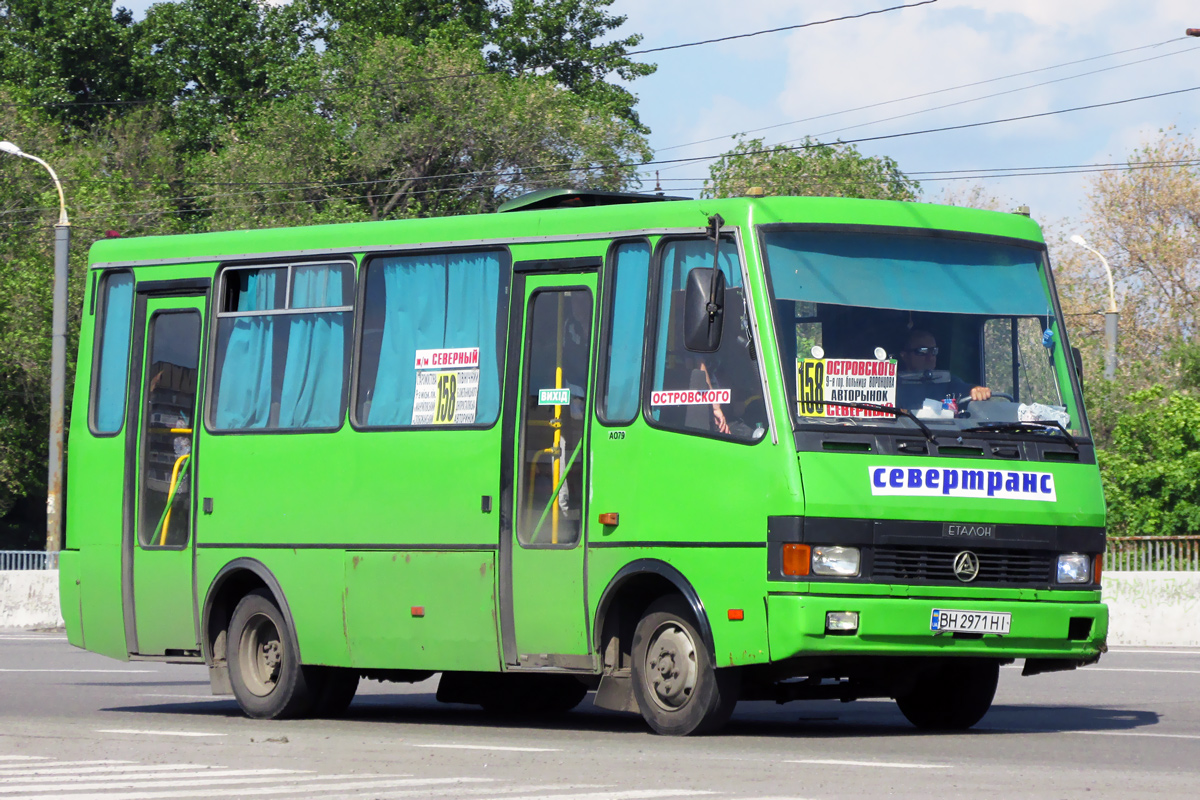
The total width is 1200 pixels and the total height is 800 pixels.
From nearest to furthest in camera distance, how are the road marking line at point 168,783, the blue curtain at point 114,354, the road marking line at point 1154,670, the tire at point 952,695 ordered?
the road marking line at point 168,783 → the tire at point 952,695 → the blue curtain at point 114,354 → the road marking line at point 1154,670

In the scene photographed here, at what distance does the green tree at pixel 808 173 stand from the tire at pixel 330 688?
134 feet

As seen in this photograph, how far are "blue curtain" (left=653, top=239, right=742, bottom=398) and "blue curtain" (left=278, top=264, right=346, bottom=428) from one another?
2.76m

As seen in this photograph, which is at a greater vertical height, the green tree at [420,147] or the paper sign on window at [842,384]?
the green tree at [420,147]

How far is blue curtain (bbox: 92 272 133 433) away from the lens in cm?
1447

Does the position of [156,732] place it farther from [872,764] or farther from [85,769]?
[872,764]

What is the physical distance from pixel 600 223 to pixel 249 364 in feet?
10.7

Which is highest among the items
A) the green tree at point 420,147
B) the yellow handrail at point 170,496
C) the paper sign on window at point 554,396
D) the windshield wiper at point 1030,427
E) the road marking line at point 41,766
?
the green tree at point 420,147

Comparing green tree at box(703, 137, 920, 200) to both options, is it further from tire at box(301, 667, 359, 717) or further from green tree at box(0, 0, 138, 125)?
tire at box(301, 667, 359, 717)

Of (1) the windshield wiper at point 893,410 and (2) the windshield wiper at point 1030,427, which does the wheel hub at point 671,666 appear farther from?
(2) the windshield wiper at point 1030,427

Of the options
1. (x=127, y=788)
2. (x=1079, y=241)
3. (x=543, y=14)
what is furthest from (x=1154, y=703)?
(x=543, y=14)

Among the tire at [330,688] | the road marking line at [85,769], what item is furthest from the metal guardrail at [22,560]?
the road marking line at [85,769]

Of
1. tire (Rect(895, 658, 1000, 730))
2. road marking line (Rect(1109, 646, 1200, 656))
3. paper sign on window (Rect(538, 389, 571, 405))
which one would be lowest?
road marking line (Rect(1109, 646, 1200, 656))


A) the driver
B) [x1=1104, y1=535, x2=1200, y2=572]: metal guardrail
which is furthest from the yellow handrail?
[x1=1104, y1=535, x2=1200, y2=572]: metal guardrail

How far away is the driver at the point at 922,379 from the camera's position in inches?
431
